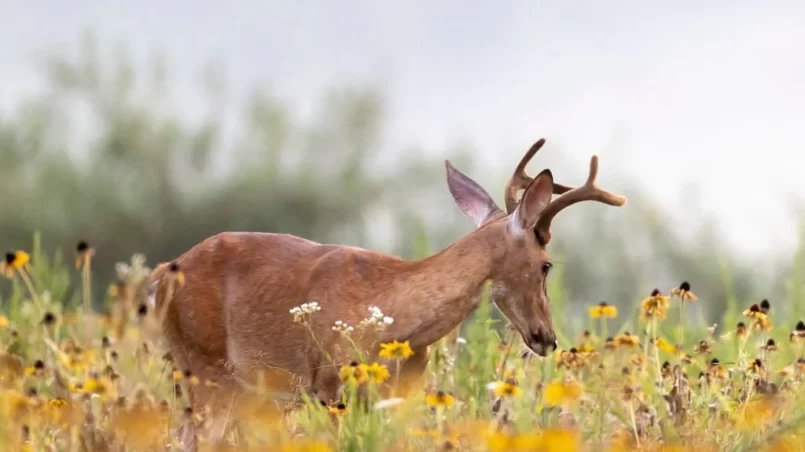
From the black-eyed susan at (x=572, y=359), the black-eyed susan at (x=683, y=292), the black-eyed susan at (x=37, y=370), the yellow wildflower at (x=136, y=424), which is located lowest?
the black-eyed susan at (x=37, y=370)

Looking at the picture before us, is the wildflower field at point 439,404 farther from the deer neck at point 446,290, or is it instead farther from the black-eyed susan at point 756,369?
the deer neck at point 446,290

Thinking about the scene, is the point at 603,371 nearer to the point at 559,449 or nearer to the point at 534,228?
the point at 534,228

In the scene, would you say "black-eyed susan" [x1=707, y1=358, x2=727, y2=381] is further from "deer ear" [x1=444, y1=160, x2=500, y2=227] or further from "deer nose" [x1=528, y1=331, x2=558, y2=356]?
"deer ear" [x1=444, y1=160, x2=500, y2=227]

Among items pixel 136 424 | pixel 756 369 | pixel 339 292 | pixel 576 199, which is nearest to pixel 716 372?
pixel 756 369

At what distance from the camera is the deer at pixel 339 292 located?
5238 millimetres

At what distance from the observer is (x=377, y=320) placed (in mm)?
5141

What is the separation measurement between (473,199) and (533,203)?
64cm

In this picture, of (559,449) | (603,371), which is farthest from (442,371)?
(559,449)

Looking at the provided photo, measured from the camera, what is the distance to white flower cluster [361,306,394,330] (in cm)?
477

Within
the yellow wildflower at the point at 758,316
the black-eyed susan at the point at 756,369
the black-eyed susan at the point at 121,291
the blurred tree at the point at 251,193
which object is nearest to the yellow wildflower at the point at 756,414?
the black-eyed susan at the point at 756,369

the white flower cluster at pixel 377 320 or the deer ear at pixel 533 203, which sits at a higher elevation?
the deer ear at pixel 533 203

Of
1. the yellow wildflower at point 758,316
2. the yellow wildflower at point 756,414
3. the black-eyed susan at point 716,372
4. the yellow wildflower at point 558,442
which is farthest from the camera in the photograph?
the black-eyed susan at point 716,372

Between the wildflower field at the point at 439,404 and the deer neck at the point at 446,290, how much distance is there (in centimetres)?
12

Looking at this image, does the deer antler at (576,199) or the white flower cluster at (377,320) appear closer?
the white flower cluster at (377,320)
